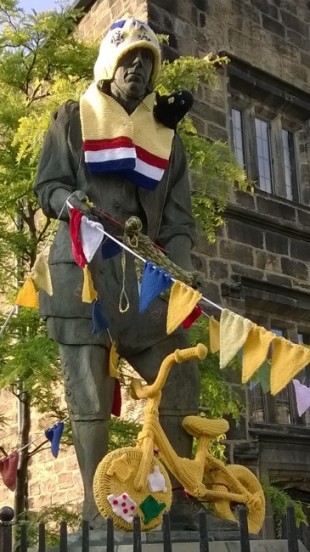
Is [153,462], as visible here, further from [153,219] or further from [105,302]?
[153,219]

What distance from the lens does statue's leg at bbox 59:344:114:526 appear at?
11.5 feet

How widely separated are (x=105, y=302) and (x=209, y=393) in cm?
331

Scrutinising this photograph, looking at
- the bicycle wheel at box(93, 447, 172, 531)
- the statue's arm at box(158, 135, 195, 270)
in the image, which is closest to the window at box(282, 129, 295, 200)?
the statue's arm at box(158, 135, 195, 270)

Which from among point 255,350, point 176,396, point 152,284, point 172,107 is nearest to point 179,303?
point 152,284

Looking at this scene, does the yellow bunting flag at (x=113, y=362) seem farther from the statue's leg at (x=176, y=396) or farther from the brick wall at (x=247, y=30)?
the brick wall at (x=247, y=30)

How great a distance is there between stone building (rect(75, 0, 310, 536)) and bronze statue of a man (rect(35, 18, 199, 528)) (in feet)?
18.8

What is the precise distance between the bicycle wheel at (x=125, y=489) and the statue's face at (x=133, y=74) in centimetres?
157

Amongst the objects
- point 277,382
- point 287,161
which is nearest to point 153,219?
point 277,382

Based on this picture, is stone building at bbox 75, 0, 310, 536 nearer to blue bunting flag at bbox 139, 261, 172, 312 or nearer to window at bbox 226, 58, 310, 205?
window at bbox 226, 58, 310, 205

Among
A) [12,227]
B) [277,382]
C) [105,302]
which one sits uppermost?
[12,227]

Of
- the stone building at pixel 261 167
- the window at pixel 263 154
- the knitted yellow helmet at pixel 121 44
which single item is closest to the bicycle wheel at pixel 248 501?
the knitted yellow helmet at pixel 121 44

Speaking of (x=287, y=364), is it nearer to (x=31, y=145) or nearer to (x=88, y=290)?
(x=88, y=290)

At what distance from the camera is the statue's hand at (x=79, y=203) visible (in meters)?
3.67

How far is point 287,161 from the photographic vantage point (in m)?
12.1
